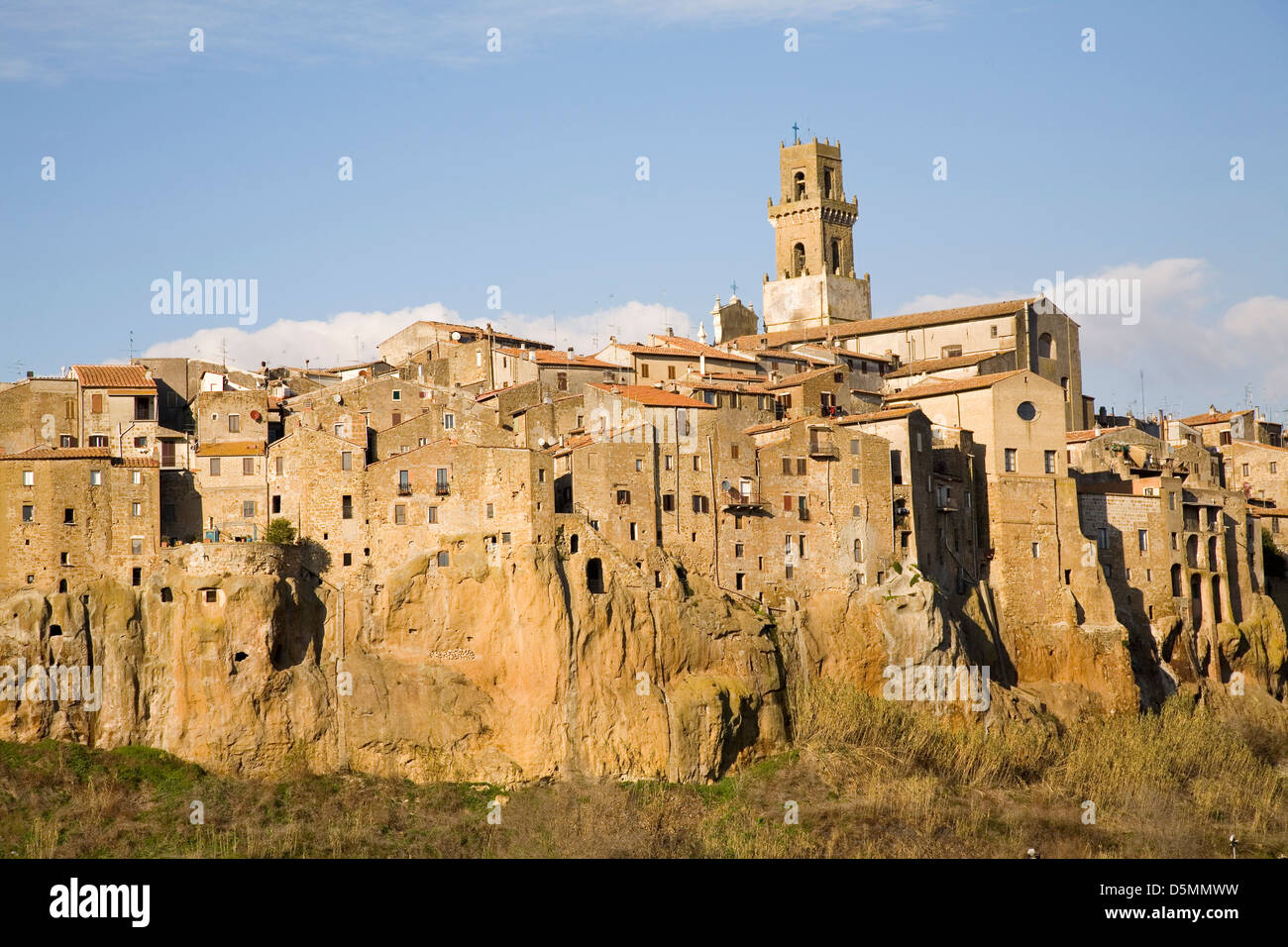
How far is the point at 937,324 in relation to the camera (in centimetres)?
10688

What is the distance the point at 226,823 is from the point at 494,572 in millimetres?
12962

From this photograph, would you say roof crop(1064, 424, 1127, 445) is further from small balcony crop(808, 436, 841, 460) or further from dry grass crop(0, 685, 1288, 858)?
dry grass crop(0, 685, 1288, 858)

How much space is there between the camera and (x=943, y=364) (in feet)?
331

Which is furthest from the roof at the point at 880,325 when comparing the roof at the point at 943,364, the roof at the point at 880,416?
the roof at the point at 880,416

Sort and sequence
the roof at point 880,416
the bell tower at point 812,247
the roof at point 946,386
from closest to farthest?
the roof at point 880,416 < the roof at point 946,386 < the bell tower at point 812,247

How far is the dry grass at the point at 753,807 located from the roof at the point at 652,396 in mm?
12247

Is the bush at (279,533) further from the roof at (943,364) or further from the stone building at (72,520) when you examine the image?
the roof at (943,364)

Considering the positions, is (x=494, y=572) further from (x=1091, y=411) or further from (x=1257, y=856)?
(x=1091, y=411)

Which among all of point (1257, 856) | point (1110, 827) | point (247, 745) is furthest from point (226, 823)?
point (1257, 856)

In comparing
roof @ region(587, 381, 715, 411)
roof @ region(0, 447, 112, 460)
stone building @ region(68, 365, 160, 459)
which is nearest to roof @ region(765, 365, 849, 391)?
roof @ region(587, 381, 715, 411)

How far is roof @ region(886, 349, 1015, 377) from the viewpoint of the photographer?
9994 cm

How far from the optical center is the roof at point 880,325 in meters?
106

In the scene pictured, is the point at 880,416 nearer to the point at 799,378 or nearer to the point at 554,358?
the point at 799,378
